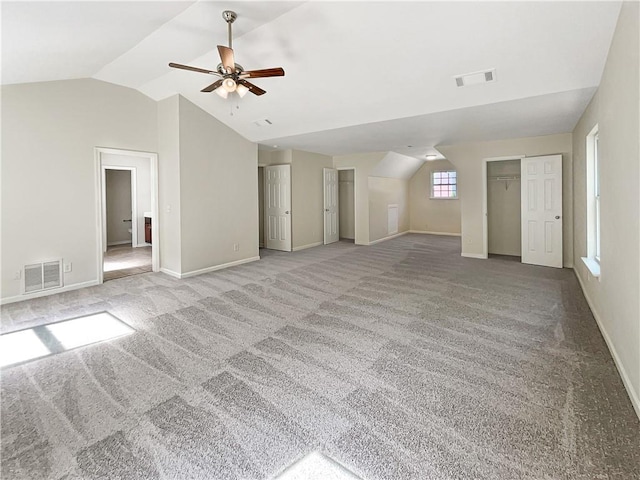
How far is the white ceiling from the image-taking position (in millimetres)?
2824

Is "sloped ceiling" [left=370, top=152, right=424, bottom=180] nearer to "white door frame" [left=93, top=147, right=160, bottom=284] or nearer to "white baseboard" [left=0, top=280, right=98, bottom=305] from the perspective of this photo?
"white door frame" [left=93, top=147, right=160, bottom=284]

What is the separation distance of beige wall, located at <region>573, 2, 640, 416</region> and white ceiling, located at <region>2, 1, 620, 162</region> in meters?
0.46

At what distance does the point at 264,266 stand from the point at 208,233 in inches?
46.3

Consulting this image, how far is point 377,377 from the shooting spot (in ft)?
7.93

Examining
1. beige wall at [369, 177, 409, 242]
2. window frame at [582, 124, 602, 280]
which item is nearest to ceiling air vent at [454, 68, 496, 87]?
window frame at [582, 124, 602, 280]

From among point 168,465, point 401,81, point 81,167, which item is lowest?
point 168,465

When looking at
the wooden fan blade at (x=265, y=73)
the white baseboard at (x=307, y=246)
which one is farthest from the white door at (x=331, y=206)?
the wooden fan blade at (x=265, y=73)

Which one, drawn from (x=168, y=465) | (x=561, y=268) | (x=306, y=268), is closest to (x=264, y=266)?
(x=306, y=268)

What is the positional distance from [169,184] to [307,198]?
345 centimetres

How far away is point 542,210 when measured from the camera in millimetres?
5973

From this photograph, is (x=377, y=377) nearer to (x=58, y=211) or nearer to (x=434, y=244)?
(x=58, y=211)

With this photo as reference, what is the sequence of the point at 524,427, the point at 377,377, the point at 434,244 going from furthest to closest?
the point at 434,244, the point at 377,377, the point at 524,427

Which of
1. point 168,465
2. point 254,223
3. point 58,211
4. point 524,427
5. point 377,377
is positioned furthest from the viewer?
point 254,223

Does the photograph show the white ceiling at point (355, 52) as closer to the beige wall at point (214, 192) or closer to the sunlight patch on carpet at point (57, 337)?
the beige wall at point (214, 192)
